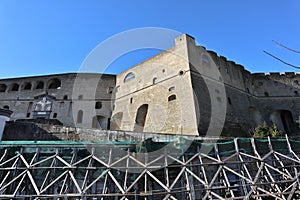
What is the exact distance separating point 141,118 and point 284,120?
13.1 meters

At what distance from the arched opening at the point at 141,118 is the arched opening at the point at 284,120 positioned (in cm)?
1112

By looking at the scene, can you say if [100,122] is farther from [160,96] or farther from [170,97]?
[170,97]

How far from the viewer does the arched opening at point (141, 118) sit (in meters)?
15.6

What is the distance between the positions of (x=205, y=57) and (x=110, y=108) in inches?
367

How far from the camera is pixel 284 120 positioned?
62.5ft

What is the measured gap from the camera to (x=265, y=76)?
2069 cm

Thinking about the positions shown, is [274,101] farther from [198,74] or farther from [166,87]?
[166,87]

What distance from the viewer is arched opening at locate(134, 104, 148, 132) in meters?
15.6

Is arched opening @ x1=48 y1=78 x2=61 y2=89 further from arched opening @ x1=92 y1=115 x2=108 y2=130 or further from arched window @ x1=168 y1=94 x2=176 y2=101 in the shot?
arched window @ x1=168 y1=94 x2=176 y2=101

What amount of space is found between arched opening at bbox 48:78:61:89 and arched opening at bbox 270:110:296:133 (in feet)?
66.1

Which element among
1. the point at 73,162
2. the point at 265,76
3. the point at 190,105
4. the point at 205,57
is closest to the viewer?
the point at 73,162

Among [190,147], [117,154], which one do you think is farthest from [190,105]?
[117,154]

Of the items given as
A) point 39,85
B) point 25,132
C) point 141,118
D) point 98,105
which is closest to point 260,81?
point 141,118

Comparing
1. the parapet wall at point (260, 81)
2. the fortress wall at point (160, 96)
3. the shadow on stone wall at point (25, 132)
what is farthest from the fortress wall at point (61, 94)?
the parapet wall at point (260, 81)
